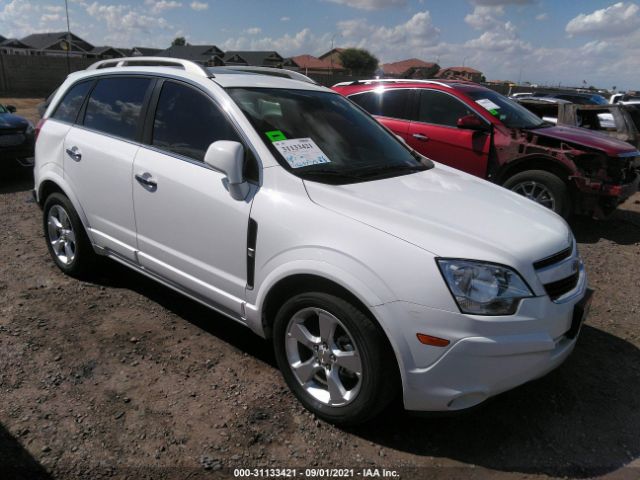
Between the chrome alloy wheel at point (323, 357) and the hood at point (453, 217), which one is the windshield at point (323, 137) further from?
the chrome alloy wheel at point (323, 357)

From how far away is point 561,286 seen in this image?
2465mm

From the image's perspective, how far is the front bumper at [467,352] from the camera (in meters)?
A: 2.13

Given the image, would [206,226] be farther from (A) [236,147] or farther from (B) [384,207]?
(B) [384,207]

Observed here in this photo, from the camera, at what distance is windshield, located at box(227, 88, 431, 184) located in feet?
9.28

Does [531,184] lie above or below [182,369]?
above

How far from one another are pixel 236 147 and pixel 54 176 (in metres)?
2.21

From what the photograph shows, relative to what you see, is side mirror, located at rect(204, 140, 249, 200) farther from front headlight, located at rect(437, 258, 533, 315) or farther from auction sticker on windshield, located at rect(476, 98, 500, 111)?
auction sticker on windshield, located at rect(476, 98, 500, 111)

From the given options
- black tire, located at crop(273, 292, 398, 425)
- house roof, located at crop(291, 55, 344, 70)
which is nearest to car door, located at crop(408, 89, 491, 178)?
black tire, located at crop(273, 292, 398, 425)

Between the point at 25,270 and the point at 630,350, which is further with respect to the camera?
the point at 25,270

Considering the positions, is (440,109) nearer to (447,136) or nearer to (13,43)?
(447,136)

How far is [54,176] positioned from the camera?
13.2 feet

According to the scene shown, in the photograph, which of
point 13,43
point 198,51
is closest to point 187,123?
point 198,51

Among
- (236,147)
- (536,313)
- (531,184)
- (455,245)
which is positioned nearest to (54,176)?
(236,147)

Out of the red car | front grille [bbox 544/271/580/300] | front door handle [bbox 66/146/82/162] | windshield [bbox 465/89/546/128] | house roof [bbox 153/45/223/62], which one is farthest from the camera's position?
house roof [bbox 153/45/223/62]
